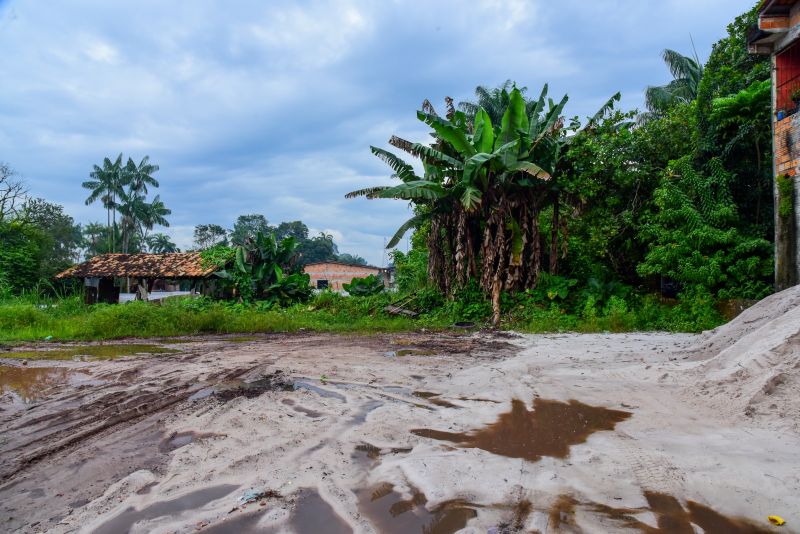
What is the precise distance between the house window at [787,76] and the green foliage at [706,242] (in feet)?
6.01

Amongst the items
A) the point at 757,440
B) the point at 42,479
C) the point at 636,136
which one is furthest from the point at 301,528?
the point at 636,136

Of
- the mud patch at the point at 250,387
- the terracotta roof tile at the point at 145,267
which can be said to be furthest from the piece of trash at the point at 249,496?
the terracotta roof tile at the point at 145,267

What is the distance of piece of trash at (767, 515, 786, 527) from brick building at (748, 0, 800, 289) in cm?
781

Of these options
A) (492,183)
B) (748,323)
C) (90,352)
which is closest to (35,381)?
(90,352)

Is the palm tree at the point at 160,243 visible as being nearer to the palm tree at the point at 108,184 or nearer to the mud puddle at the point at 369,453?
the palm tree at the point at 108,184

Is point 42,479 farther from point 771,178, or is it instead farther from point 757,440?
point 771,178

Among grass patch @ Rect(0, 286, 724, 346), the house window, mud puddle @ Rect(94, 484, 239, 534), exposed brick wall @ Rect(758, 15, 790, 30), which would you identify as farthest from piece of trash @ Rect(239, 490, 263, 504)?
exposed brick wall @ Rect(758, 15, 790, 30)

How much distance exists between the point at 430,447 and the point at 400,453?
0.25 metres

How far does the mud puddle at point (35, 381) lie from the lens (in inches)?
231

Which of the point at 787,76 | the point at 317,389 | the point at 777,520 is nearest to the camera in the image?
the point at 777,520

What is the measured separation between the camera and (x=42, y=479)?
10.7 feet

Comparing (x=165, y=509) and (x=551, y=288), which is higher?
(x=551, y=288)

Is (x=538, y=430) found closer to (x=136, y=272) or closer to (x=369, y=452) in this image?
(x=369, y=452)

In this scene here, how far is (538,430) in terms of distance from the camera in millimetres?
3949
